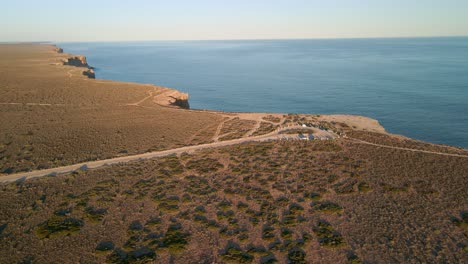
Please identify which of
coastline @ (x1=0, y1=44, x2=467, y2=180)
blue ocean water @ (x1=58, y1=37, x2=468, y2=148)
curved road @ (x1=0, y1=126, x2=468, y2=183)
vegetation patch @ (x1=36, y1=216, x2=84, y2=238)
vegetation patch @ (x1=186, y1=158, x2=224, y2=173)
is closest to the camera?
vegetation patch @ (x1=36, y1=216, x2=84, y2=238)

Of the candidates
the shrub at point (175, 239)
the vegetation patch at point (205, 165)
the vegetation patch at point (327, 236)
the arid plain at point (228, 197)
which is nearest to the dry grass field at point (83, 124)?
the arid plain at point (228, 197)

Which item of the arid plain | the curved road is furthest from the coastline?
the curved road

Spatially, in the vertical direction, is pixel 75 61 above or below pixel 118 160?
above

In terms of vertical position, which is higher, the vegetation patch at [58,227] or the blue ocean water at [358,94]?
the blue ocean water at [358,94]

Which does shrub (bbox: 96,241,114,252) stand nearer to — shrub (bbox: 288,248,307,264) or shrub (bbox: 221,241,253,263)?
shrub (bbox: 221,241,253,263)

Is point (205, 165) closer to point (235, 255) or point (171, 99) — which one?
point (235, 255)

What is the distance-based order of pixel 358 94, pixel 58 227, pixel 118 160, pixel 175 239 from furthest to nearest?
1. pixel 358 94
2. pixel 118 160
3. pixel 58 227
4. pixel 175 239

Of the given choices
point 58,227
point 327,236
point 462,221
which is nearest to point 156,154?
point 58,227

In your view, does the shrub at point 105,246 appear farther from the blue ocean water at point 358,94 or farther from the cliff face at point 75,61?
the cliff face at point 75,61

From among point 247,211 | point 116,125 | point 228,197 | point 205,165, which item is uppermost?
point 116,125
